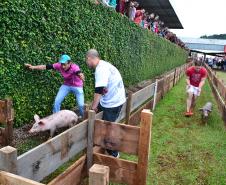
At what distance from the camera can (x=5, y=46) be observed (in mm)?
6559

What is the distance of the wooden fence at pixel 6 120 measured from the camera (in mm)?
5303

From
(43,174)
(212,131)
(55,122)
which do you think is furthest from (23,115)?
(212,131)

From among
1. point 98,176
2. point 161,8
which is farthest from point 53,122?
point 161,8

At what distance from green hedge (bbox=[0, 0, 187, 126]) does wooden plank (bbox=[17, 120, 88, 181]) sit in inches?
114

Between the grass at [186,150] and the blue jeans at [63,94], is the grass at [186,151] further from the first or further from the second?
the blue jeans at [63,94]

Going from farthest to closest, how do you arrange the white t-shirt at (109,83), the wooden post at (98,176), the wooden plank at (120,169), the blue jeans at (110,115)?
the blue jeans at (110,115), the white t-shirt at (109,83), the wooden plank at (120,169), the wooden post at (98,176)

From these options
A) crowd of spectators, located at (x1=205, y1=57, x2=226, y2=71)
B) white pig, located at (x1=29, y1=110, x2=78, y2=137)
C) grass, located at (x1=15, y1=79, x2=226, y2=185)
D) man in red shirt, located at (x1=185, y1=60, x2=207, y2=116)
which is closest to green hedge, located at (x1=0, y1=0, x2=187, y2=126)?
white pig, located at (x1=29, y1=110, x2=78, y2=137)

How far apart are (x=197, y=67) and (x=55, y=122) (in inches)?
258

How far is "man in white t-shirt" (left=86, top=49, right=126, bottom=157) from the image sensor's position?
5.17 meters

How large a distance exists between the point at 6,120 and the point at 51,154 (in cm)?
185

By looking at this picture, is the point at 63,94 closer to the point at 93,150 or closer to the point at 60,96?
the point at 60,96

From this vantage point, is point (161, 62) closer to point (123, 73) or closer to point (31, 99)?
point (123, 73)

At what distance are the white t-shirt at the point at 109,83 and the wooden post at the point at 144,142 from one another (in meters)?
1.18

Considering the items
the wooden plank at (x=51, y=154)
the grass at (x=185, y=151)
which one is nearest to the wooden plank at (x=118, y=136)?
the wooden plank at (x=51, y=154)
